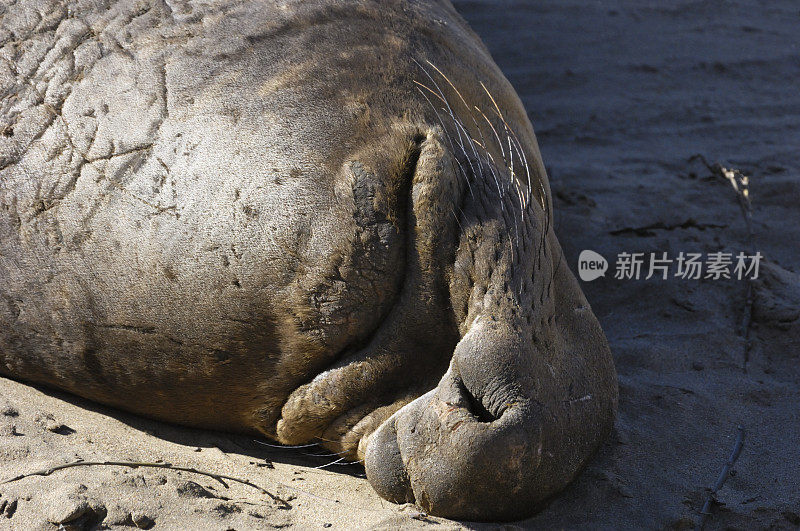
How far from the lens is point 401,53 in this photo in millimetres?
2484

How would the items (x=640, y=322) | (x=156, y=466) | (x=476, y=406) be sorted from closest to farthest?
1. (x=476, y=406)
2. (x=156, y=466)
3. (x=640, y=322)

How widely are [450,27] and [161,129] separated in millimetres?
1004

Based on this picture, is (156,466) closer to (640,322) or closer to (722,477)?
(722,477)

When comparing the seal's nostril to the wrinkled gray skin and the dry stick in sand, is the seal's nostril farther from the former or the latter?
the dry stick in sand

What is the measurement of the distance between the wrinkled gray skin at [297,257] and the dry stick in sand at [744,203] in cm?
123

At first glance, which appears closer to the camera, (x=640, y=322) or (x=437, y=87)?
(x=437, y=87)

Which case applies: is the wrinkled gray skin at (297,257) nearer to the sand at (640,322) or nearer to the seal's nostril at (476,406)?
the seal's nostril at (476,406)

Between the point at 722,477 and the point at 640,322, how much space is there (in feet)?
3.61

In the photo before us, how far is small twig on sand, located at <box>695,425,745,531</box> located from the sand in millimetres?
19

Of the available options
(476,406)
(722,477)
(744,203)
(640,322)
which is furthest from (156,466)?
(744,203)

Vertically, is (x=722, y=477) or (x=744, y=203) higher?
(x=744, y=203)

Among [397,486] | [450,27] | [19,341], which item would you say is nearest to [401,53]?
[450,27]

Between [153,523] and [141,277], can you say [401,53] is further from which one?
[153,523]

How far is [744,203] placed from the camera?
Result: 4.25 m
